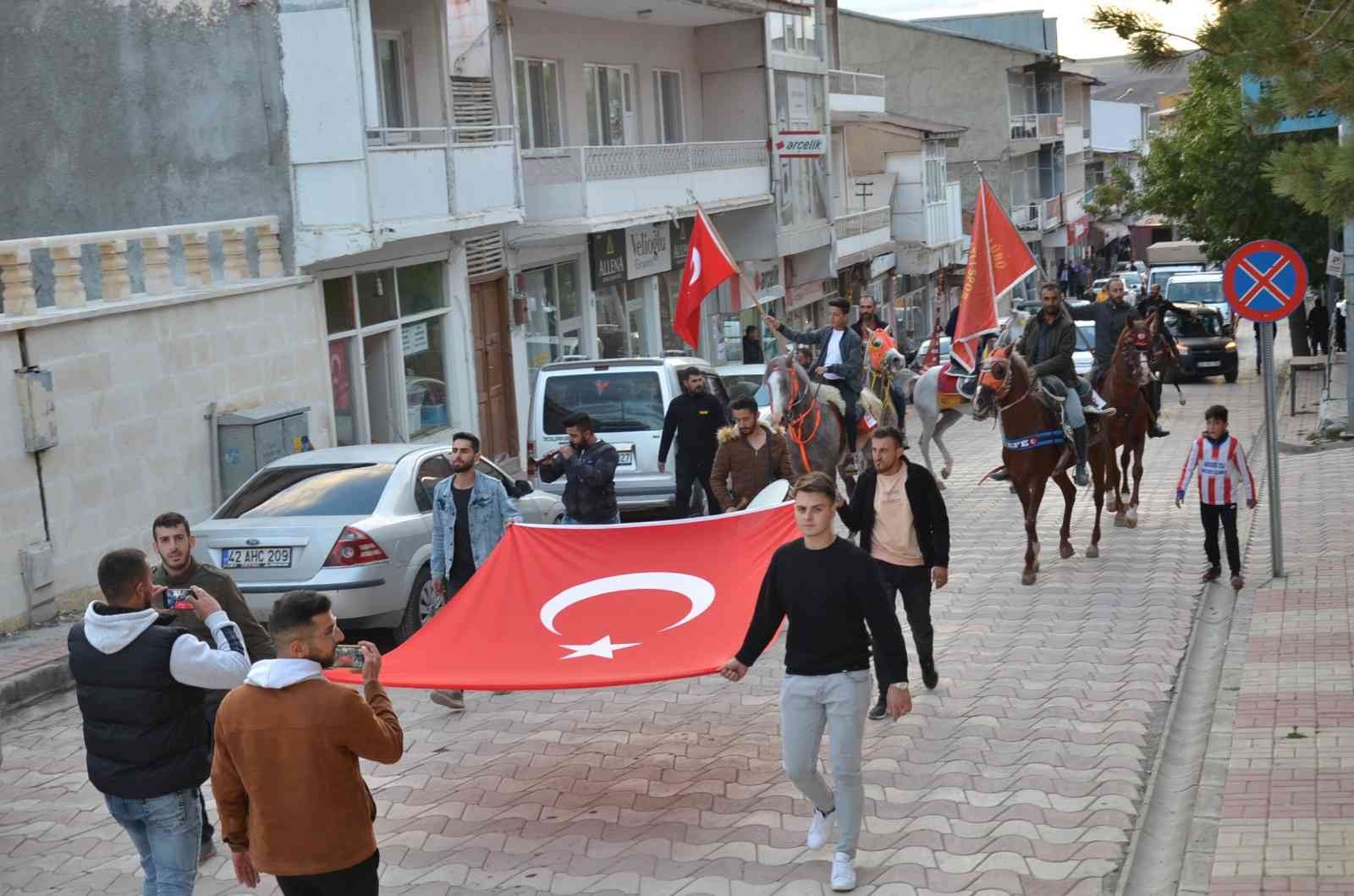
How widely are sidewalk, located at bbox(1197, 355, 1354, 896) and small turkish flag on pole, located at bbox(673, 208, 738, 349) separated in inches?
256

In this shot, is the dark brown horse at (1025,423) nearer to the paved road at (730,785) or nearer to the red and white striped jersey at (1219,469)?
the red and white striped jersey at (1219,469)

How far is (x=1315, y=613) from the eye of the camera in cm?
1257

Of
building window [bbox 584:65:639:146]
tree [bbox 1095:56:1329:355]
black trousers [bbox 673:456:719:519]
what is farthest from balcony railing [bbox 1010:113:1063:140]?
black trousers [bbox 673:456:719:519]

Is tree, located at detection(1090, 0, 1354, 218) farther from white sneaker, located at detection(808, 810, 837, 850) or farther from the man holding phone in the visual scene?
the man holding phone

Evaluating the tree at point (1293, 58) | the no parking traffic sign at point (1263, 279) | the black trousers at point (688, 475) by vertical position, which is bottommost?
the black trousers at point (688, 475)

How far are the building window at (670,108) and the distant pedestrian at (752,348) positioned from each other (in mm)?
4307

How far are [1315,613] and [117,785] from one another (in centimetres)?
957

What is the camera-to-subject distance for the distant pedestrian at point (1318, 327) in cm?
4375

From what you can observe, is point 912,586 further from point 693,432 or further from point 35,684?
point 35,684

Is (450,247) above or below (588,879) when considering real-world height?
above

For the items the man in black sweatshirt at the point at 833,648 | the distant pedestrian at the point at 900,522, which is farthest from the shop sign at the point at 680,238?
the man in black sweatshirt at the point at 833,648

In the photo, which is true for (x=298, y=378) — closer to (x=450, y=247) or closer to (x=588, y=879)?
(x=450, y=247)

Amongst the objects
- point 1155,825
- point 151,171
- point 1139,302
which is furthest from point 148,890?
point 1139,302

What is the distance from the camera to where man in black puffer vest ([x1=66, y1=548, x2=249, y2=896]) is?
596 centimetres
